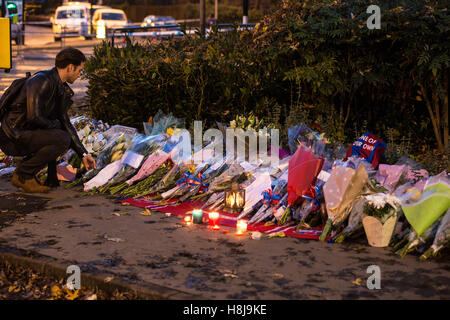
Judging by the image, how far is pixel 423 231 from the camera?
16.2ft

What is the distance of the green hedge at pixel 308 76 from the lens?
303 inches

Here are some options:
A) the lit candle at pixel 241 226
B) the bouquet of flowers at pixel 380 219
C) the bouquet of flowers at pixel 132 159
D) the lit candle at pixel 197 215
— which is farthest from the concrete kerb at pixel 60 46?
the bouquet of flowers at pixel 380 219

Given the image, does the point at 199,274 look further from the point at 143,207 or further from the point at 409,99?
the point at 409,99

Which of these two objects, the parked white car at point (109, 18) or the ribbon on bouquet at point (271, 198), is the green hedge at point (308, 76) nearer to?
the ribbon on bouquet at point (271, 198)

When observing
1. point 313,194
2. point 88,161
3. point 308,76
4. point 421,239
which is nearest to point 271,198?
point 313,194

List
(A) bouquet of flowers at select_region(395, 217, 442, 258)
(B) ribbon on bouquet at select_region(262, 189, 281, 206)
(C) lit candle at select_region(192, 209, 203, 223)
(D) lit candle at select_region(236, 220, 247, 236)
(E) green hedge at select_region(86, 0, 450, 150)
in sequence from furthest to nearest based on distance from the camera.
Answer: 1. (E) green hedge at select_region(86, 0, 450, 150)
2. (B) ribbon on bouquet at select_region(262, 189, 281, 206)
3. (C) lit candle at select_region(192, 209, 203, 223)
4. (D) lit candle at select_region(236, 220, 247, 236)
5. (A) bouquet of flowers at select_region(395, 217, 442, 258)

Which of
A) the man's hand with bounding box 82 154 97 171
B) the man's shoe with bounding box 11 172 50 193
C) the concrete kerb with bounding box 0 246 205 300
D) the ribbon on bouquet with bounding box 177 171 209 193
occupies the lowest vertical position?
the concrete kerb with bounding box 0 246 205 300

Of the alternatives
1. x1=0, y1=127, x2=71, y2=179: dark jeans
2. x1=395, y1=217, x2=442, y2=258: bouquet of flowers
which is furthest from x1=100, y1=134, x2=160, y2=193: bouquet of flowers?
x1=395, y1=217, x2=442, y2=258: bouquet of flowers

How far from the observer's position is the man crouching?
6.54 meters

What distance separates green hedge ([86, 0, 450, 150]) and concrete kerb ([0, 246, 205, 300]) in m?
3.62

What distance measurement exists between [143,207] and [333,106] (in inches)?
123

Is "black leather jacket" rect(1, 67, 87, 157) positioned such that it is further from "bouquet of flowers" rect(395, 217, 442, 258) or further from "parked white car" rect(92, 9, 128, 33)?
"parked white car" rect(92, 9, 128, 33)

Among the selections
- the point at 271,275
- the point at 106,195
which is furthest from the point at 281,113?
the point at 271,275

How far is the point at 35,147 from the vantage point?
22.0ft
